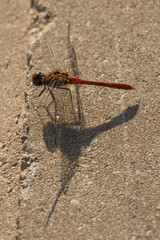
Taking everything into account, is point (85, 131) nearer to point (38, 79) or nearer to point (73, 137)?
point (73, 137)

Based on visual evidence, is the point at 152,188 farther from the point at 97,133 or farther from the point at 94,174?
the point at 97,133

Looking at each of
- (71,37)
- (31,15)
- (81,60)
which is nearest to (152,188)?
(81,60)

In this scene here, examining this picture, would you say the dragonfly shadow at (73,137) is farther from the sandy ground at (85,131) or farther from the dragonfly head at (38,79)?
the dragonfly head at (38,79)

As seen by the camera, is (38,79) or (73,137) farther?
(38,79)

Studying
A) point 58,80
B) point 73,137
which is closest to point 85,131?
point 73,137

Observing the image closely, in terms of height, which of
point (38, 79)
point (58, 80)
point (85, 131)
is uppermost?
point (38, 79)

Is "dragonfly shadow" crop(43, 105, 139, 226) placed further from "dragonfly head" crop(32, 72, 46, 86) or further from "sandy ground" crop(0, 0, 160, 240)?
"dragonfly head" crop(32, 72, 46, 86)
